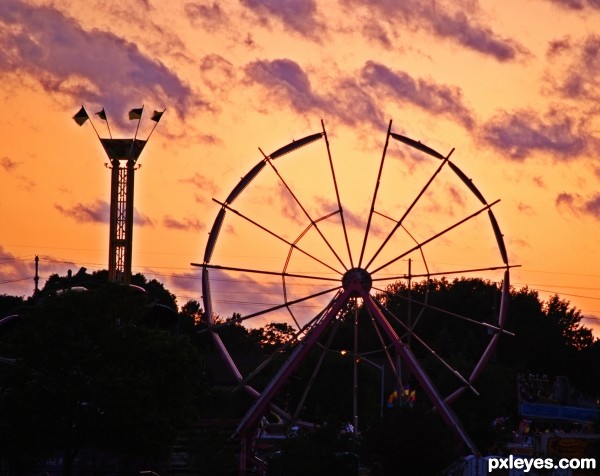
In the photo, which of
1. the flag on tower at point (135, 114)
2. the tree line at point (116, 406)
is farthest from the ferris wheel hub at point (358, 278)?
the flag on tower at point (135, 114)

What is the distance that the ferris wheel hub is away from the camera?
235 ft

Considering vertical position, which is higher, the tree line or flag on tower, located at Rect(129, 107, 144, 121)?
flag on tower, located at Rect(129, 107, 144, 121)

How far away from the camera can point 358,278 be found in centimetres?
7144

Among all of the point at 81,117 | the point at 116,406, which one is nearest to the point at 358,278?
the point at 116,406

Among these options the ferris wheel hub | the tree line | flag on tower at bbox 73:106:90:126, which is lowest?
the tree line

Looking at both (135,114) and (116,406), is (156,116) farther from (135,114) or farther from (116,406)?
(116,406)

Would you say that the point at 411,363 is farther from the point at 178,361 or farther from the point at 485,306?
the point at 485,306

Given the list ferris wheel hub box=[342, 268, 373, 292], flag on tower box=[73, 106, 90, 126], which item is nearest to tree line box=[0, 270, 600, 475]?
ferris wheel hub box=[342, 268, 373, 292]

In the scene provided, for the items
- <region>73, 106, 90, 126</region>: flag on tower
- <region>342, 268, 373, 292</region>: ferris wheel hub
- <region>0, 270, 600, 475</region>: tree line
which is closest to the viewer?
<region>0, 270, 600, 475</region>: tree line

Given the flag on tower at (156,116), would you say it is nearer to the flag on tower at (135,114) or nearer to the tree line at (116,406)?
the flag on tower at (135,114)

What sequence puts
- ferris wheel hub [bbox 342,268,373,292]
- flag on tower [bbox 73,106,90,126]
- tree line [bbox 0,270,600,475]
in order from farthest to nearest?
flag on tower [bbox 73,106,90,126] < ferris wheel hub [bbox 342,268,373,292] < tree line [bbox 0,270,600,475]

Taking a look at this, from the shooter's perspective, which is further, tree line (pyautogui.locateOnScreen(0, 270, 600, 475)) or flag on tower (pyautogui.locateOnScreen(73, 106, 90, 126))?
flag on tower (pyautogui.locateOnScreen(73, 106, 90, 126))

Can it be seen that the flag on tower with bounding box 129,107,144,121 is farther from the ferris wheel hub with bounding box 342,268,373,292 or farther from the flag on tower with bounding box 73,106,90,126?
the ferris wheel hub with bounding box 342,268,373,292

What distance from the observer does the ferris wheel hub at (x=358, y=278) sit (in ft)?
235
